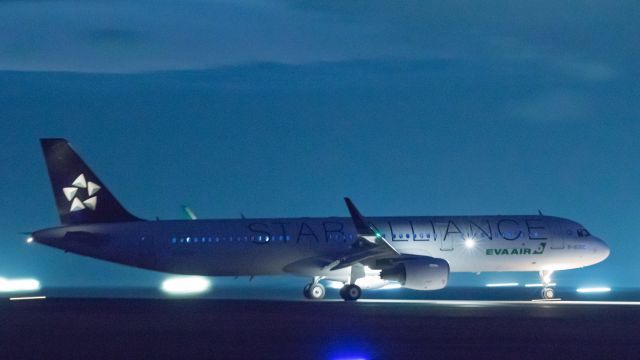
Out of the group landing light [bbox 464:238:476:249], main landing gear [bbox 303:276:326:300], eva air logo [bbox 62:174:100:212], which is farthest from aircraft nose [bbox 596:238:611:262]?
eva air logo [bbox 62:174:100:212]

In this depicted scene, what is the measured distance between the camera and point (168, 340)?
1109 inches

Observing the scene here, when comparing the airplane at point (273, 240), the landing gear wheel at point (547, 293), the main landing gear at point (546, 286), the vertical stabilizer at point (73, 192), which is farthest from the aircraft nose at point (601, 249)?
the vertical stabilizer at point (73, 192)

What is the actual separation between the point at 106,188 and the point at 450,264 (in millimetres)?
17585

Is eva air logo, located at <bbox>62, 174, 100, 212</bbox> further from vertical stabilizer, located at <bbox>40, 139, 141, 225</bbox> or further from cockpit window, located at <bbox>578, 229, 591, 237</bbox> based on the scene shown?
cockpit window, located at <bbox>578, 229, 591, 237</bbox>

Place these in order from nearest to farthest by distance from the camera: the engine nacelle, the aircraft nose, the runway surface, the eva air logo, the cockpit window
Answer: the runway surface, the engine nacelle, the eva air logo, the cockpit window, the aircraft nose

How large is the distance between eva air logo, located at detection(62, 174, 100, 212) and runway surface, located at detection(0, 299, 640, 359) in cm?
875

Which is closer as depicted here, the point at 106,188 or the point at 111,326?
the point at 111,326

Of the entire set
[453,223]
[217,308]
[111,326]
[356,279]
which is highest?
[453,223]

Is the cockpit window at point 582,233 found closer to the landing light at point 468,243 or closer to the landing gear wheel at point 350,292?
the landing light at point 468,243

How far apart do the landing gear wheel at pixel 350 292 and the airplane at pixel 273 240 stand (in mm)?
659

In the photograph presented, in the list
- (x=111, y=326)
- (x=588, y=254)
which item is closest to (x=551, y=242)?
(x=588, y=254)

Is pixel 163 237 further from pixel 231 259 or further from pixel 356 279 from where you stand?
pixel 356 279

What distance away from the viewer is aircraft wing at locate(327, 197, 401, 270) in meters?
51.5

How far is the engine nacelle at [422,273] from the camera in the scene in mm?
49219
